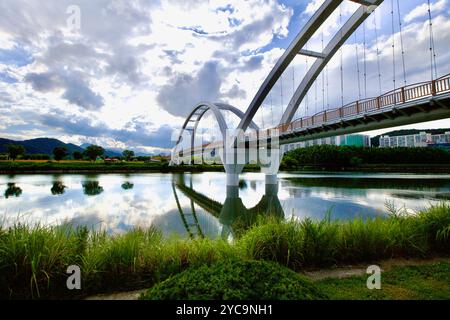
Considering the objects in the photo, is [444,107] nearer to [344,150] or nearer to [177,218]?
[177,218]

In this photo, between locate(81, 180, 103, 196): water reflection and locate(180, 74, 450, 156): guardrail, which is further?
locate(81, 180, 103, 196): water reflection

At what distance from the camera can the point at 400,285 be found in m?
3.36

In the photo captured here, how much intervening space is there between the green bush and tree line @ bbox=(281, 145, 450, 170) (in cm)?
6439

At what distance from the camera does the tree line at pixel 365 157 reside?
66.2 m

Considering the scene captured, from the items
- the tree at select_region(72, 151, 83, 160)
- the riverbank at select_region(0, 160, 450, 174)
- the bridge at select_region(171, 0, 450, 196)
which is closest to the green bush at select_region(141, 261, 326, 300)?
the bridge at select_region(171, 0, 450, 196)

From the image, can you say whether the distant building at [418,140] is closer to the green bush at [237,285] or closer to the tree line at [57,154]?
the tree line at [57,154]

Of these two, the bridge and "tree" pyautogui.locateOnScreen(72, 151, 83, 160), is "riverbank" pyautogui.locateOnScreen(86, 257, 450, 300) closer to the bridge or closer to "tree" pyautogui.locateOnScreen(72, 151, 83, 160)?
the bridge

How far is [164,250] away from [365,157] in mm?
76199

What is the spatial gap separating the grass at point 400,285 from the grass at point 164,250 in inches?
26.2

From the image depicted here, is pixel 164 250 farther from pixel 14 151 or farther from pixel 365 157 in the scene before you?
pixel 14 151

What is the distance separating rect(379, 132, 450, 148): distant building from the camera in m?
104

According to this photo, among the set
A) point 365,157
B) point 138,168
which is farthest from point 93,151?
point 365,157

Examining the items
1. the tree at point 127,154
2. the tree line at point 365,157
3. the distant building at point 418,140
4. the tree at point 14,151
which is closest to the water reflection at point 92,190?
the tree line at point 365,157
